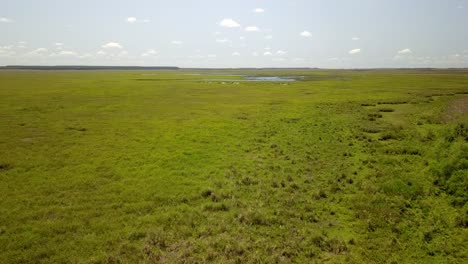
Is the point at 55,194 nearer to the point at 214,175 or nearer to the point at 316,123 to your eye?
the point at 214,175

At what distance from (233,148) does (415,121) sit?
70.5 feet

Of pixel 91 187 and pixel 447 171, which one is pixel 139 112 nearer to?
pixel 91 187

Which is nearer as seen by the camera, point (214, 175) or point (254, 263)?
point (254, 263)

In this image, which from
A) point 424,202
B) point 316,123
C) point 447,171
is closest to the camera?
point 424,202

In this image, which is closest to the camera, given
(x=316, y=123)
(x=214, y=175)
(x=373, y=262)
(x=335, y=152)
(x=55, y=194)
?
(x=373, y=262)

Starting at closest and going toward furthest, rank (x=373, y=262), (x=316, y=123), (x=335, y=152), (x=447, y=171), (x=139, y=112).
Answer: (x=373, y=262) < (x=447, y=171) < (x=335, y=152) < (x=316, y=123) < (x=139, y=112)

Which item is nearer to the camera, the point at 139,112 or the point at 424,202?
the point at 424,202

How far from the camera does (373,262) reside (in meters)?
10.1

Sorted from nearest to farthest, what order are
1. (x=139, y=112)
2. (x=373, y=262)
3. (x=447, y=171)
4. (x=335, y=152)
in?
(x=373, y=262), (x=447, y=171), (x=335, y=152), (x=139, y=112)

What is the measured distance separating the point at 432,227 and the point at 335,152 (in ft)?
35.9

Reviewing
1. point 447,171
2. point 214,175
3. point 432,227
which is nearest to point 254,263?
point 432,227

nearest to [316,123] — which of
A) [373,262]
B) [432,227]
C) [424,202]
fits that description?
[424,202]

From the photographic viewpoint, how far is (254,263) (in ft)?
33.1

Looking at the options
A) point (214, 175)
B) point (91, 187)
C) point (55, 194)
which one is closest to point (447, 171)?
point (214, 175)
